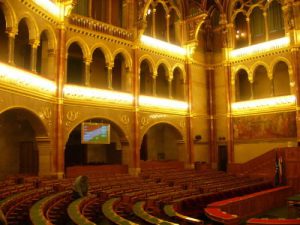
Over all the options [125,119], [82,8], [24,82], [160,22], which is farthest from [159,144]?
[24,82]

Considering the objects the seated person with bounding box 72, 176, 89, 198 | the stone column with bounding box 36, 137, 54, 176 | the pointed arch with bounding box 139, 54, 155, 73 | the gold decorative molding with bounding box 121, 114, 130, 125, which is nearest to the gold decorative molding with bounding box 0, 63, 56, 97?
the stone column with bounding box 36, 137, 54, 176

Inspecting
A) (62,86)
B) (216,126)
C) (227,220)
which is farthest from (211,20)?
(227,220)

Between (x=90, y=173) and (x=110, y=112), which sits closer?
(x=90, y=173)

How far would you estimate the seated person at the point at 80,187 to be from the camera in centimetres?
869

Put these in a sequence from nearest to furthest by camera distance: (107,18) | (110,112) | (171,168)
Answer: (110,112), (107,18), (171,168)

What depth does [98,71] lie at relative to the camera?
17953mm

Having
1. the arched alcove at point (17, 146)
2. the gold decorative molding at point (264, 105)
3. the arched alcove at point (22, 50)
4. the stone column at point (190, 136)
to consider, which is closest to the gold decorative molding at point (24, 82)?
the arched alcove at point (17, 146)

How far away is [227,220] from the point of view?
6945 mm

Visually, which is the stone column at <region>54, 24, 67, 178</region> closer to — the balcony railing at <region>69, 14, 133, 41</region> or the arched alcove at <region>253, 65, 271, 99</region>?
the balcony railing at <region>69, 14, 133, 41</region>

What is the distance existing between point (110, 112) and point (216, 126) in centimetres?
813

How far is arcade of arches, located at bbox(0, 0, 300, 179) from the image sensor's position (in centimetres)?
1298

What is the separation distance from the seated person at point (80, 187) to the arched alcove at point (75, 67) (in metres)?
9.08

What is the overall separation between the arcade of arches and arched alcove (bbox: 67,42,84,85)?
5 centimetres

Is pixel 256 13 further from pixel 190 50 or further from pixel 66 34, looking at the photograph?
pixel 66 34
